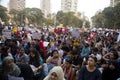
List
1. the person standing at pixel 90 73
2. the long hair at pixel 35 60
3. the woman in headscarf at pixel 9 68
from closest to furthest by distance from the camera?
1. the woman in headscarf at pixel 9 68
2. the person standing at pixel 90 73
3. the long hair at pixel 35 60

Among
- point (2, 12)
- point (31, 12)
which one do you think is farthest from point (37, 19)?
point (2, 12)

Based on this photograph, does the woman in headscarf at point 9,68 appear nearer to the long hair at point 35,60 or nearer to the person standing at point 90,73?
the person standing at point 90,73

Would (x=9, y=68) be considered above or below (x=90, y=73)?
above

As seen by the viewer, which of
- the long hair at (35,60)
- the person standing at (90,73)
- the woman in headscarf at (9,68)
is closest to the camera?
the woman in headscarf at (9,68)

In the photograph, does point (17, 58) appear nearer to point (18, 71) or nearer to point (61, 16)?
point (18, 71)

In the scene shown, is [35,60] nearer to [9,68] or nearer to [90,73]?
[90,73]

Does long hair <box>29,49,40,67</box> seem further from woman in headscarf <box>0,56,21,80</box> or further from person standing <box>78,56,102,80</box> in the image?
woman in headscarf <box>0,56,21,80</box>

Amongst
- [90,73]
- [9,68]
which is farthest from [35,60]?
[9,68]

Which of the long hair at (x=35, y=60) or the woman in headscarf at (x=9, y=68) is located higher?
the woman in headscarf at (x=9, y=68)

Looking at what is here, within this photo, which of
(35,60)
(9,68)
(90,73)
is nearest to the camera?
(9,68)

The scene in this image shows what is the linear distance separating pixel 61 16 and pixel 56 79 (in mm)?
116809

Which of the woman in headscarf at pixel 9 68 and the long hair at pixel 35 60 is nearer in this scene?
the woman in headscarf at pixel 9 68

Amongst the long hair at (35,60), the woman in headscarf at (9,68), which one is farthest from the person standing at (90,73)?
the long hair at (35,60)

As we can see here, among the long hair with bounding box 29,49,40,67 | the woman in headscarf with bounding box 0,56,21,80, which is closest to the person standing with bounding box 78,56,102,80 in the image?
the woman in headscarf with bounding box 0,56,21,80
